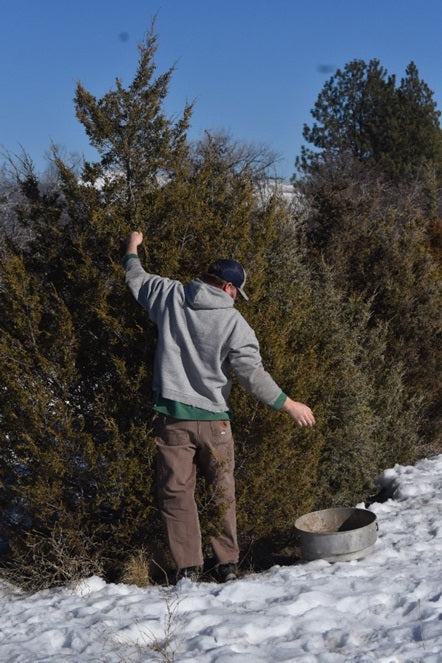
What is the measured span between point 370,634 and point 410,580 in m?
0.83

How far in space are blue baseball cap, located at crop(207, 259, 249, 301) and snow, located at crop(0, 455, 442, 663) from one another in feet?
5.55

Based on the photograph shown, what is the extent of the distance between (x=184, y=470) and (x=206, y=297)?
3.34ft

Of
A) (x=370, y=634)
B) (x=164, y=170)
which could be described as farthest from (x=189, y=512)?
(x=164, y=170)

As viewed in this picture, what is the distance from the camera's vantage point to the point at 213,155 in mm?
5438

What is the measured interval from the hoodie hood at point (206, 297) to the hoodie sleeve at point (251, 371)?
0.58 feet

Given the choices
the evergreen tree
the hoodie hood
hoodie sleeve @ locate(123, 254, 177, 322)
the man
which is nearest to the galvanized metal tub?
the man

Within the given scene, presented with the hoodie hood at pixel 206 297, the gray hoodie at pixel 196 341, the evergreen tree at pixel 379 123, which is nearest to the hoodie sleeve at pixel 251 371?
the gray hoodie at pixel 196 341

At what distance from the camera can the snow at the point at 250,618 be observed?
11.2ft

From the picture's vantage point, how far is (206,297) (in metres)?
4.45

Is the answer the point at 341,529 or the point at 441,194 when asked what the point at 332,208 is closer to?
the point at 341,529

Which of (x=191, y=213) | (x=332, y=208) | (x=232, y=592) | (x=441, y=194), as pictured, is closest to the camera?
(x=232, y=592)

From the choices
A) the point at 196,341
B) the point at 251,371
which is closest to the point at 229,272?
the point at 196,341

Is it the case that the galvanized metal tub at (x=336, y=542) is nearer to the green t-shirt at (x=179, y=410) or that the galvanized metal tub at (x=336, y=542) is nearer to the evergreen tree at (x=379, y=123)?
the green t-shirt at (x=179, y=410)

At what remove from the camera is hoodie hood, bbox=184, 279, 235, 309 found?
4.45 metres
